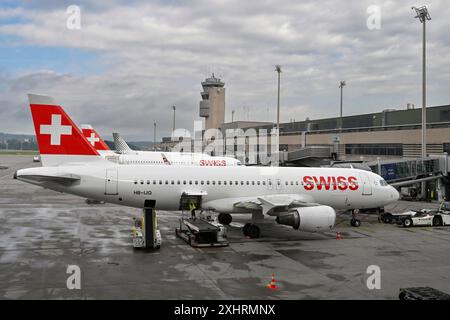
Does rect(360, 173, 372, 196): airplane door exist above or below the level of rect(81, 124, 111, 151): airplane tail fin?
below

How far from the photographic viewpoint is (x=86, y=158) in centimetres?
2470

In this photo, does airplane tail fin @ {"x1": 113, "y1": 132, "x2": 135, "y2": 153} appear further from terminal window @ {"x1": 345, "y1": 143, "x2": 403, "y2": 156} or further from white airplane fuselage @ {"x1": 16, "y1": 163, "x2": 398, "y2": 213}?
white airplane fuselage @ {"x1": 16, "y1": 163, "x2": 398, "y2": 213}

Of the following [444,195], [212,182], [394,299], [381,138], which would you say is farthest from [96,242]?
[381,138]

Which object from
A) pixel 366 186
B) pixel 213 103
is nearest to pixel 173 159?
pixel 366 186

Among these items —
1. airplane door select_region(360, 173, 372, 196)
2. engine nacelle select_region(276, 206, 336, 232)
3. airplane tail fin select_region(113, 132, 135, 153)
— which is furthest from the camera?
airplane tail fin select_region(113, 132, 135, 153)

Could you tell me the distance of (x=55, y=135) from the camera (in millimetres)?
23828

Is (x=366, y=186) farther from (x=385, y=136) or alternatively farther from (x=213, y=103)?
(x=213, y=103)

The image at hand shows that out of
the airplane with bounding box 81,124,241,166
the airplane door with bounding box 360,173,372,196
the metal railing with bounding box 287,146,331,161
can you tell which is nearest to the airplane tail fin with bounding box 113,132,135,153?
the airplane with bounding box 81,124,241,166

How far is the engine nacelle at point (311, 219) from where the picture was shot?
23.4 meters

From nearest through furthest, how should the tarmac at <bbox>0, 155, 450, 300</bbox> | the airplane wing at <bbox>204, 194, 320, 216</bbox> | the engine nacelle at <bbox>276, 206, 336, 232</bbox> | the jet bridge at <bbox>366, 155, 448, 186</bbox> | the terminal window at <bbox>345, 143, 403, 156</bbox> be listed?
1. the tarmac at <bbox>0, 155, 450, 300</bbox>
2. the engine nacelle at <bbox>276, 206, 336, 232</bbox>
3. the airplane wing at <bbox>204, 194, 320, 216</bbox>
4. the jet bridge at <bbox>366, 155, 448, 186</bbox>
5. the terminal window at <bbox>345, 143, 403, 156</bbox>

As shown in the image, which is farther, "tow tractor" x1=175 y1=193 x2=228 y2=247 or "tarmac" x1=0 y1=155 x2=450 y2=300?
"tow tractor" x1=175 y1=193 x2=228 y2=247

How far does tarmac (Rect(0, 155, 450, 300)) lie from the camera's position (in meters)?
15.4

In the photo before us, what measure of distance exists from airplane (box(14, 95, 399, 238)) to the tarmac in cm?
169
